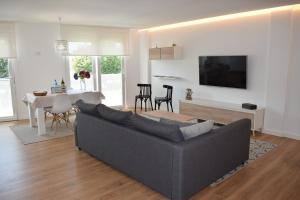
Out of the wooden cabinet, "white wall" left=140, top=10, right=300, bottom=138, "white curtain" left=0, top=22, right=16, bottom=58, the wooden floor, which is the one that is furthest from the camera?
the wooden cabinet

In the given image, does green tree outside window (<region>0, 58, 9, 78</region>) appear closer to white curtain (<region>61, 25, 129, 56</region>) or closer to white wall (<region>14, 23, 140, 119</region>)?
white wall (<region>14, 23, 140, 119</region>)

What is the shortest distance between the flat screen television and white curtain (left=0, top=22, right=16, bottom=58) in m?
4.91

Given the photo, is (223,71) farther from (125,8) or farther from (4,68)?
(4,68)

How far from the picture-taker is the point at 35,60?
661 cm

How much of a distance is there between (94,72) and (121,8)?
320 cm

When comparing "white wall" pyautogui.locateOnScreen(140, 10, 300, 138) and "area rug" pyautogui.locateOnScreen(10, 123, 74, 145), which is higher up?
"white wall" pyautogui.locateOnScreen(140, 10, 300, 138)

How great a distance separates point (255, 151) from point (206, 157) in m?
1.85

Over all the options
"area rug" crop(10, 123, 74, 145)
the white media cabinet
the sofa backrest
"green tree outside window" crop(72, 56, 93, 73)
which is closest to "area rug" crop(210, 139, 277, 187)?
the white media cabinet

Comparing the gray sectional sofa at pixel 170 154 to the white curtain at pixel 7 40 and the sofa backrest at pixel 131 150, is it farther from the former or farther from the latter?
the white curtain at pixel 7 40

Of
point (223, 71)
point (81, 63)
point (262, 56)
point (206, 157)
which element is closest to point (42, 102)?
point (81, 63)

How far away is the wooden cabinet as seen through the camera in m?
6.70

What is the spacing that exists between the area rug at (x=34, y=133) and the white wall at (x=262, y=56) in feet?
11.6

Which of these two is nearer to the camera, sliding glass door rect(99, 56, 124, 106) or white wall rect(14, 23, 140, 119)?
white wall rect(14, 23, 140, 119)

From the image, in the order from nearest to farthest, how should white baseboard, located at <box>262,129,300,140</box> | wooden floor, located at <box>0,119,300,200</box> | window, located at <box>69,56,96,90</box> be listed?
wooden floor, located at <box>0,119,300,200</box> → white baseboard, located at <box>262,129,300,140</box> → window, located at <box>69,56,96,90</box>
